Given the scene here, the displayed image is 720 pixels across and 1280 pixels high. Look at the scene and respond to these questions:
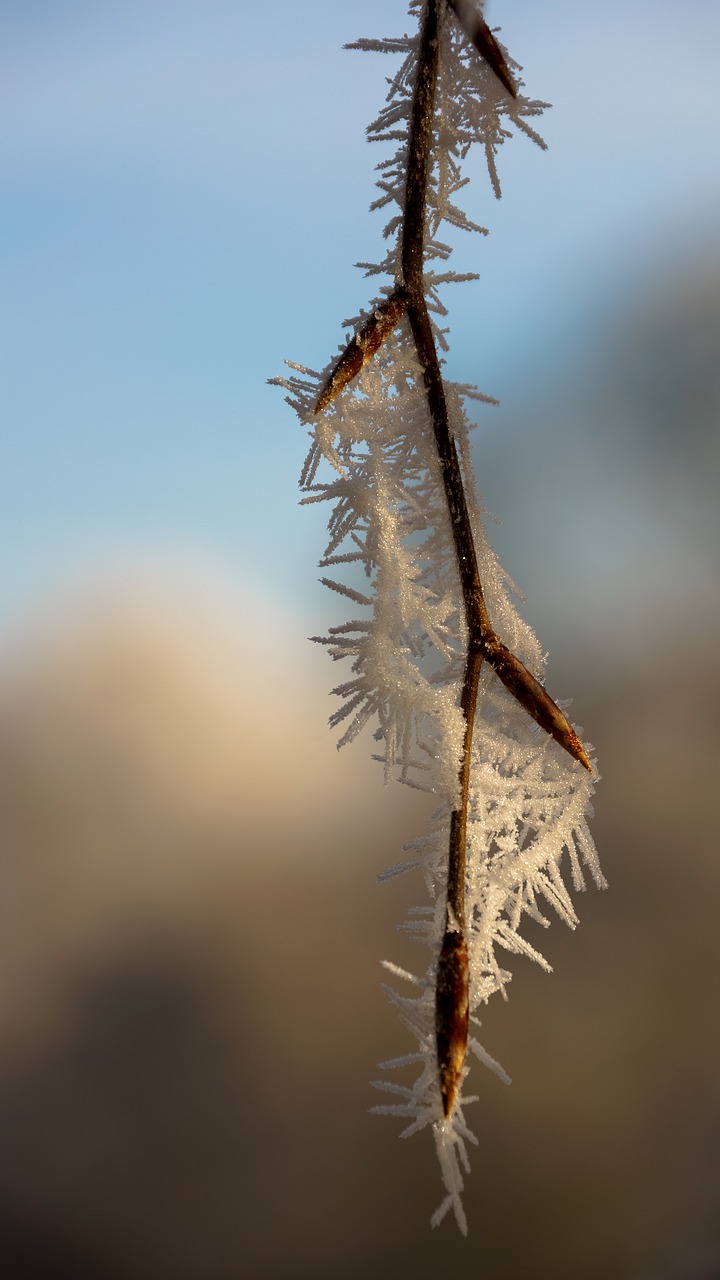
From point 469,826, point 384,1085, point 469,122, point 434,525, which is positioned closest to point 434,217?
point 469,122


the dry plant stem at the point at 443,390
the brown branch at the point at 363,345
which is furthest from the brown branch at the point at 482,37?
the brown branch at the point at 363,345

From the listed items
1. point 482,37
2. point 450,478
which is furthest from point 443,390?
point 482,37

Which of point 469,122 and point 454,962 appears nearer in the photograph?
point 454,962

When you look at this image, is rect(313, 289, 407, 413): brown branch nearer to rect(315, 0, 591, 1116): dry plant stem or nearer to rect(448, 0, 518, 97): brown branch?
rect(315, 0, 591, 1116): dry plant stem

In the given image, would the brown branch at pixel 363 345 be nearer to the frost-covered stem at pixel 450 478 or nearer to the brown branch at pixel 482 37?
the frost-covered stem at pixel 450 478

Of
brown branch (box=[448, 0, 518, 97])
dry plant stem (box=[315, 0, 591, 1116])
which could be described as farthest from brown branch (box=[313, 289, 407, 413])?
brown branch (box=[448, 0, 518, 97])

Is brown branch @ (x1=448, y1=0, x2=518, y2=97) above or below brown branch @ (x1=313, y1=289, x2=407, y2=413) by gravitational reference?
above

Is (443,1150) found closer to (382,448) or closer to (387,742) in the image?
(387,742)
